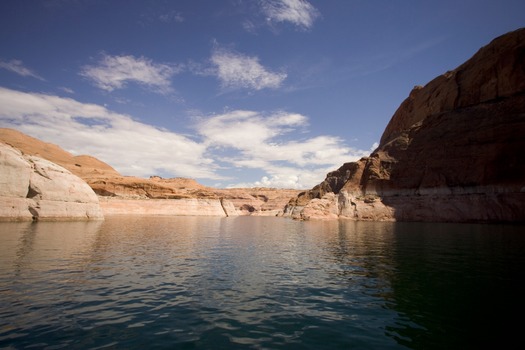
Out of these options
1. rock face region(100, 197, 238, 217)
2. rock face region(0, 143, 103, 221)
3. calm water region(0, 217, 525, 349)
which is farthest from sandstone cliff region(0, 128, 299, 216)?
calm water region(0, 217, 525, 349)

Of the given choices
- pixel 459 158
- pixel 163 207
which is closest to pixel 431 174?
pixel 459 158

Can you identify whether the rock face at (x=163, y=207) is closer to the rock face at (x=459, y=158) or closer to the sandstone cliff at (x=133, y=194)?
the sandstone cliff at (x=133, y=194)

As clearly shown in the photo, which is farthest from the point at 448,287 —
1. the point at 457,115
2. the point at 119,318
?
the point at 457,115

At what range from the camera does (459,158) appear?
6216 centimetres

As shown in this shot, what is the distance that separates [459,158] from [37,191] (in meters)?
73.3

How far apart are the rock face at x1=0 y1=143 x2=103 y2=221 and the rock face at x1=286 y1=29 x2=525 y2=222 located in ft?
160

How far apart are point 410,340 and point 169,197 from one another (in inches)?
3346

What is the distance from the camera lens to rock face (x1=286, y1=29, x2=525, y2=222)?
54812 mm

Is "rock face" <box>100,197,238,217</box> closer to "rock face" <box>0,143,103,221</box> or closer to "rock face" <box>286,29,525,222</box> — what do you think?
"rock face" <box>0,143,103,221</box>

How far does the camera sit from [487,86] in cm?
6325

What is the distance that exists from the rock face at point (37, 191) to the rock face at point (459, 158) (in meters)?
48.7

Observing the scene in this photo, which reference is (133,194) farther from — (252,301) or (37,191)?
(252,301)

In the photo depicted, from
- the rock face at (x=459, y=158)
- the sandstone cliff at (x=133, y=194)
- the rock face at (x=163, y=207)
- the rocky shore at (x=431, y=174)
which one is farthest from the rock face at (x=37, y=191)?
the rock face at (x=459, y=158)

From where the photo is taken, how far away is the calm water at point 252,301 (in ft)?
23.1
